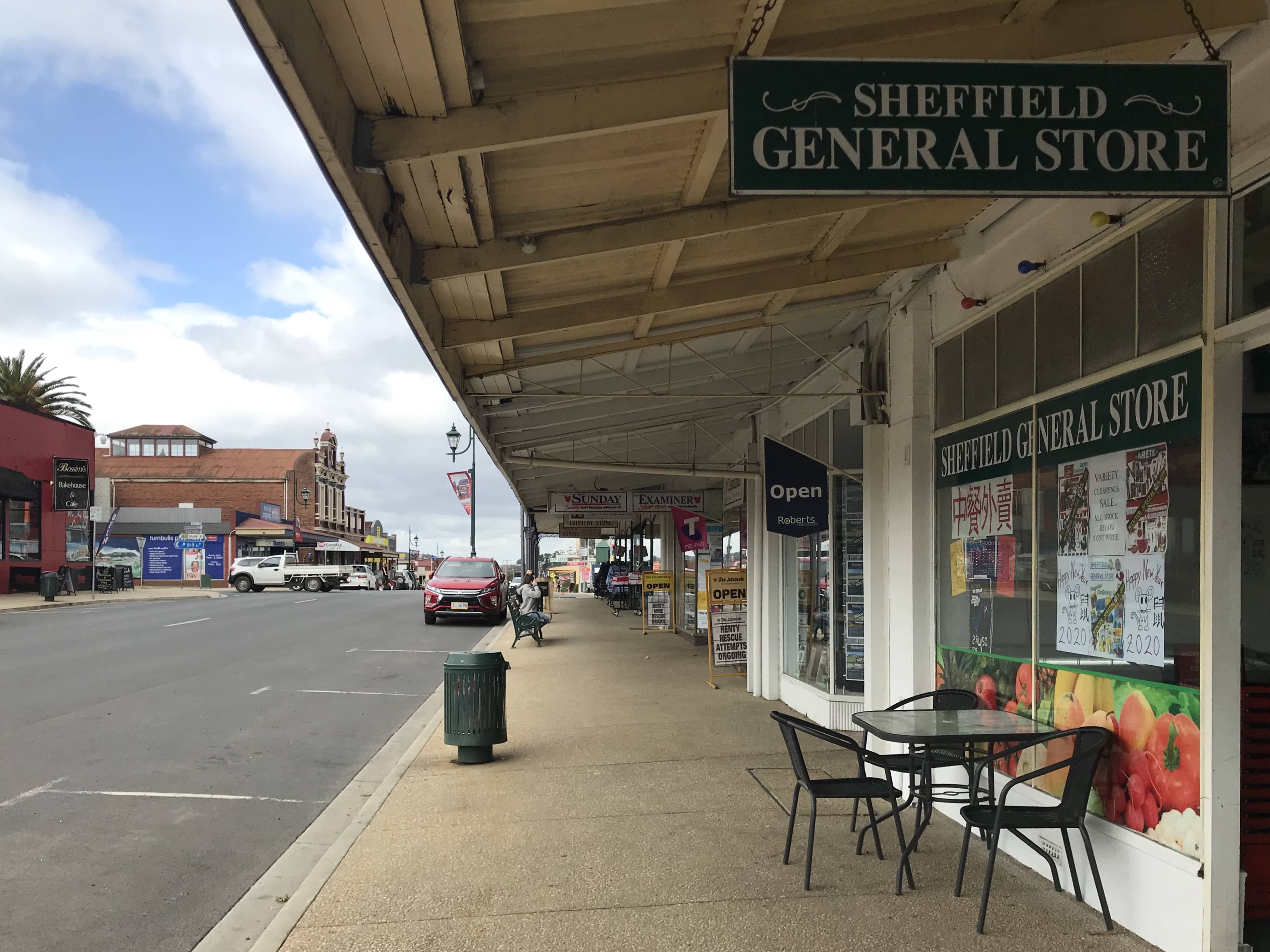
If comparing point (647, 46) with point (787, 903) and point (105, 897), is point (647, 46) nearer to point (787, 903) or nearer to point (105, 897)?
point (787, 903)

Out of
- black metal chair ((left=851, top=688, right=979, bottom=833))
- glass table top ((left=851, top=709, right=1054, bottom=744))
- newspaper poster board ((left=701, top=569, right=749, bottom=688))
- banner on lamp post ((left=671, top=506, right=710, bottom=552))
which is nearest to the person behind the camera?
glass table top ((left=851, top=709, right=1054, bottom=744))

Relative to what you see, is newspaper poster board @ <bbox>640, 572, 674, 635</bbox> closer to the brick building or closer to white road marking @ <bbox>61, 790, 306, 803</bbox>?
white road marking @ <bbox>61, 790, 306, 803</bbox>

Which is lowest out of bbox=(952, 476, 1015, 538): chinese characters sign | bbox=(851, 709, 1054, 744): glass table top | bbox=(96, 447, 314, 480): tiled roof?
bbox=(851, 709, 1054, 744): glass table top

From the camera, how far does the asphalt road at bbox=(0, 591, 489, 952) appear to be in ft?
17.5

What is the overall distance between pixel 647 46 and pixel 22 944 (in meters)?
4.97

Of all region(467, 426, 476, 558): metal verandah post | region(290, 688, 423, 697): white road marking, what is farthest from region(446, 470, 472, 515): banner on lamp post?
region(290, 688, 423, 697): white road marking

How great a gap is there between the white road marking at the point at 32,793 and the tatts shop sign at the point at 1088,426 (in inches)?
274

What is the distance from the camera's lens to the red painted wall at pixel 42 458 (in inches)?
1369

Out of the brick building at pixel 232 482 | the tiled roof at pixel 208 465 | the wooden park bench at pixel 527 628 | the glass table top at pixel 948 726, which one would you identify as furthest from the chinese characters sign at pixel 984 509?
the tiled roof at pixel 208 465

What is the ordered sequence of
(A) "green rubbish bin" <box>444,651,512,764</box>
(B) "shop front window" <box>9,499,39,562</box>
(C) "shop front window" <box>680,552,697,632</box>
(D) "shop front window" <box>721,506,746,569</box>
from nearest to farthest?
1. (A) "green rubbish bin" <box>444,651,512,764</box>
2. (D) "shop front window" <box>721,506,746,569</box>
3. (C) "shop front window" <box>680,552,697,632</box>
4. (B) "shop front window" <box>9,499,39,562</box>

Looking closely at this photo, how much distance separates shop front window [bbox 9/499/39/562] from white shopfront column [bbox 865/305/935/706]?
3605 centimetres

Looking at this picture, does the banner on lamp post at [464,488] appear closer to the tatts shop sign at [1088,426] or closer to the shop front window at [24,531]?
the shop front window at [24,531]

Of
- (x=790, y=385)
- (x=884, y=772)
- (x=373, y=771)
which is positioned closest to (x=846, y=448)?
(x=790, y=385)

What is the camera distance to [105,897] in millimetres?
5379
